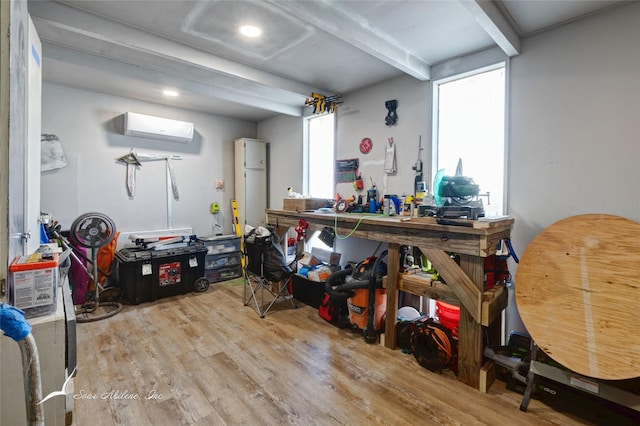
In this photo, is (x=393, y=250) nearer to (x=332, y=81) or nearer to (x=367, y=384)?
(x=367, y=384)

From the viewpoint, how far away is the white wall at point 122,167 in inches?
143

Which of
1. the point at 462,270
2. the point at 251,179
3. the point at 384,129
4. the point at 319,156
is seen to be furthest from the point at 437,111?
the point at 251,179

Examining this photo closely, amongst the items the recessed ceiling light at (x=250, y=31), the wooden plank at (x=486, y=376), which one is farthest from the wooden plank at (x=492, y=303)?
the recessed ceiling light at (x=250, y=31)

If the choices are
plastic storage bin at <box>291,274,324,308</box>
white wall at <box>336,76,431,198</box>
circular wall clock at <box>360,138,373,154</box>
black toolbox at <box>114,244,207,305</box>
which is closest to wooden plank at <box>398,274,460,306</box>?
white wall at <box>336,76,431,198</box>

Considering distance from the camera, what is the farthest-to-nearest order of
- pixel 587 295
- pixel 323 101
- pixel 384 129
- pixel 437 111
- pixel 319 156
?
pixel 319 156 < pixel 323 101 < pixel 384 129 < pixel 437 111 < pixel 587 295

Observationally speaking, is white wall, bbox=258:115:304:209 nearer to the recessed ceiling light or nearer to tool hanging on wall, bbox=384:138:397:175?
tool hanging on wall, bbox=384:138:397:175

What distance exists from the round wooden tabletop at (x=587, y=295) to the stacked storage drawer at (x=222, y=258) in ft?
12.5

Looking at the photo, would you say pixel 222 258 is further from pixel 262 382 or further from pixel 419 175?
pixel 419 175

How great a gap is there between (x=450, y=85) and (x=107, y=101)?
4.21 m

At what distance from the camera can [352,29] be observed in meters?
2.21

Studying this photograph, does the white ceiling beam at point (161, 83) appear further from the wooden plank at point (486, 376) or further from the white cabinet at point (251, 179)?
the wooden plank at point (486, 376)

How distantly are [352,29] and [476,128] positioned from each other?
1.47 m

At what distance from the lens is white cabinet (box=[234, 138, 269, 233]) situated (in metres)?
4.94

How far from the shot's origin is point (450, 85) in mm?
2965
